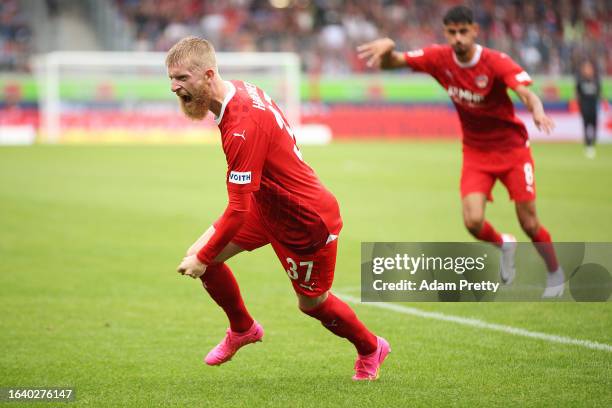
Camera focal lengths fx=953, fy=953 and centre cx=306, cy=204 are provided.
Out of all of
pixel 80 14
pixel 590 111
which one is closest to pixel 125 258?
pixel 590 111

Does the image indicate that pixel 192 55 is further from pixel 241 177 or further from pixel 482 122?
pixel 482 122

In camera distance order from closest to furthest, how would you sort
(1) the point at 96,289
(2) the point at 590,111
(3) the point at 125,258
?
(1) the point at 96,289 → (3) the point at 125,258 → (2) the point at 590,111

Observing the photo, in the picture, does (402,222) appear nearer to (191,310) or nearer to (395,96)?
(191,310)

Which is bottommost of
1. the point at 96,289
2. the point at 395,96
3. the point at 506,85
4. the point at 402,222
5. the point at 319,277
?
the point at 395,96

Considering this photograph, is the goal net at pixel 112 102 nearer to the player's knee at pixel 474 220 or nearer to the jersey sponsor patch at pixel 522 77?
the player's knee at pixel 474 220

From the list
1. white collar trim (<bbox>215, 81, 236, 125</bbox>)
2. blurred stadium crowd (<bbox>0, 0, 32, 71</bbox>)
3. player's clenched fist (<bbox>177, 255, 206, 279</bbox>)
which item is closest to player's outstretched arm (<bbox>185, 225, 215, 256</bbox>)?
player's clenched fist (<bbox>177, 255, 206, 279</bbox>)

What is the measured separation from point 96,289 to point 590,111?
67.8 ft

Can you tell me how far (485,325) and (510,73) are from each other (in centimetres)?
223

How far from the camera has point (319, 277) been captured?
564 centimetres

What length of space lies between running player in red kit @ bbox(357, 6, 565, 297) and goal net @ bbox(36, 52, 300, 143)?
2420cm

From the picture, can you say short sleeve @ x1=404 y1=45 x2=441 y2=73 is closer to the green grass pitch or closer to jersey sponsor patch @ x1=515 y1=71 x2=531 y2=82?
jersey sponsor patch @ x1=515 y1=71 x2=531 y2=82

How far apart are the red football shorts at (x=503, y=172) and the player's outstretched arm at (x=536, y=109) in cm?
89

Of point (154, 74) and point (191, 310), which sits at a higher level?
point (191, 310)

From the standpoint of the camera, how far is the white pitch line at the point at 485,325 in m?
6.72
